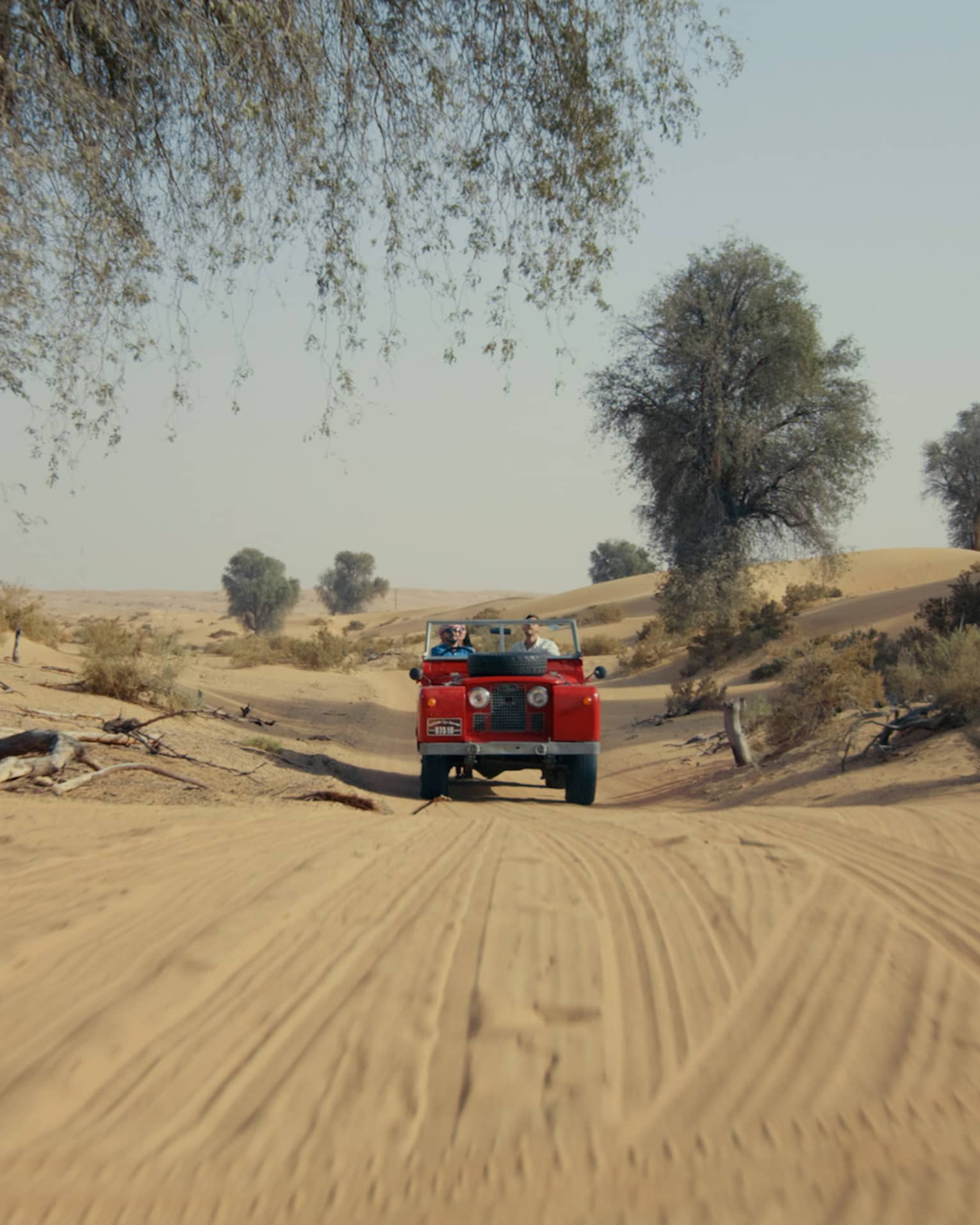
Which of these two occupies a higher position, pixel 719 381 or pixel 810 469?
pixel 719 381

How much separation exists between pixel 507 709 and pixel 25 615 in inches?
591

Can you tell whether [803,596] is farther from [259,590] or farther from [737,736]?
[259,590]

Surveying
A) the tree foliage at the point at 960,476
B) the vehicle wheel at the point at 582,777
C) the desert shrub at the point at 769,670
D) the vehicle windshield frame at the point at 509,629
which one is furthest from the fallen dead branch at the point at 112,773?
the tree foliage at the point at 960,476

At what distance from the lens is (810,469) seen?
1088 inches

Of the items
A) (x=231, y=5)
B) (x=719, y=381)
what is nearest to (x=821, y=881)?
(x=231, y=5)

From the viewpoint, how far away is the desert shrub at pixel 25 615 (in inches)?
811

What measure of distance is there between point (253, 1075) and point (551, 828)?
4254 mm

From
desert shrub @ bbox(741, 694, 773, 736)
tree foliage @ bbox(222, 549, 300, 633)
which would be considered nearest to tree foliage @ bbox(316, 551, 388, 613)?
tree foliage @ bbox(222, 549, 300, 633)

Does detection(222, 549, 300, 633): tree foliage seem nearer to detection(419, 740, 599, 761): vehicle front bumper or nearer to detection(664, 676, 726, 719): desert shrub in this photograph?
detection(664, 676, 726, 719): desert shrub

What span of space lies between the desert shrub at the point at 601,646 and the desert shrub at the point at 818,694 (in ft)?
73.5

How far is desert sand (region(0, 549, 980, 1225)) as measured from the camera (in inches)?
92.1

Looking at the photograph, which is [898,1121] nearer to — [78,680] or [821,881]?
[821,881]

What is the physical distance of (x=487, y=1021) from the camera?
3.12 m

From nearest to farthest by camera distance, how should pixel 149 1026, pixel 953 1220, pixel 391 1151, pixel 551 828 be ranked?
pixel 953 1220 < pixel 391 1151 < pixel 149 1026 < pixel 551 828
